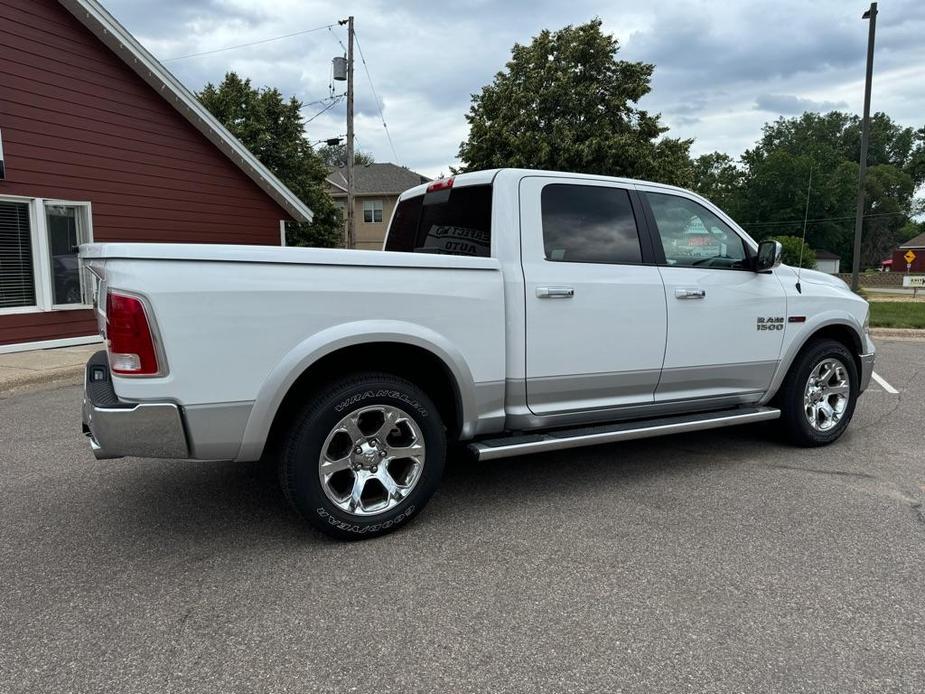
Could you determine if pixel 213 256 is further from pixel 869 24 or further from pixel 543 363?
pixel 869 24

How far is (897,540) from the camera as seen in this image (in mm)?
3404

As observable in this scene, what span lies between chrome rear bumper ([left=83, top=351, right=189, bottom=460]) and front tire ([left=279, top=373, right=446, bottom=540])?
1.65 feet

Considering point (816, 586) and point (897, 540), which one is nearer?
point (816, 586)

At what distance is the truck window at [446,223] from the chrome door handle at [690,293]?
129 centimetres

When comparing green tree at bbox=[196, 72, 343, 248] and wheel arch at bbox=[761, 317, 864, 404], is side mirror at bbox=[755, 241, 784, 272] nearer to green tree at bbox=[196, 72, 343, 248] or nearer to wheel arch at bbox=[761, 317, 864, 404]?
wheel arch at bbox=[761, 317, 864, 404]

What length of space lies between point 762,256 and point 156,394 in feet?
12.9

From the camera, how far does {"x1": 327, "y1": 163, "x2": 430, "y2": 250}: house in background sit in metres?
40.2

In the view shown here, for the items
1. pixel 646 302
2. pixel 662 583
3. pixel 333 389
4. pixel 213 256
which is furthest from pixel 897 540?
pixel 213 256

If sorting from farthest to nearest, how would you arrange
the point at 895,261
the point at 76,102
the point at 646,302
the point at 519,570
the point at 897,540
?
the point at 895,261 < the point at 76,102 < the point at 646,302 < the point at 897,540 < the point at 519,570

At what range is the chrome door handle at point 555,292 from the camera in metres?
3.74

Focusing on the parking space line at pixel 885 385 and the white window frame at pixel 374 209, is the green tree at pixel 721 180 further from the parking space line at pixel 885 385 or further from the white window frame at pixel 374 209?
the parking space line at pixel 885 385

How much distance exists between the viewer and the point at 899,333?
1317 centimetres

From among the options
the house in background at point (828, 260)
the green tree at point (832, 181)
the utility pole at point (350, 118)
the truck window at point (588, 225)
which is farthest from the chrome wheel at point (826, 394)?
the house in background at point (828, 260)

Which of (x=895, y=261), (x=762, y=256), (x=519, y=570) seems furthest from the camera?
(x=895, y=261)
